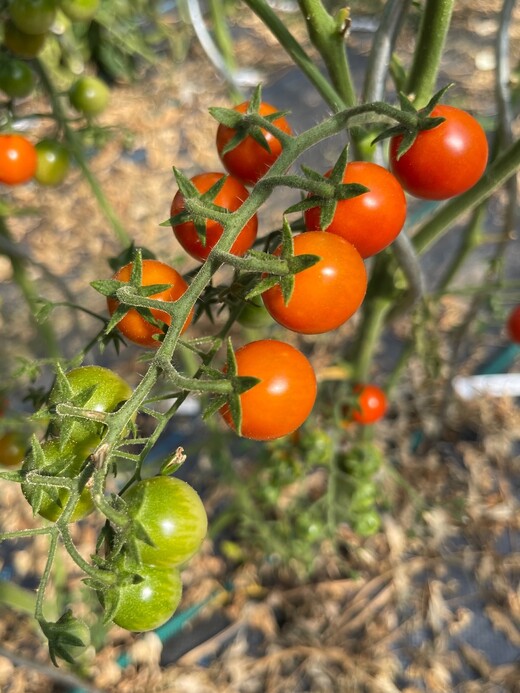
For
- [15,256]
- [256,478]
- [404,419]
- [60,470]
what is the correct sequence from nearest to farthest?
[60,470], [15,256], [256,478], [404,419]

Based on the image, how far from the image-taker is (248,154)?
607 millimetres


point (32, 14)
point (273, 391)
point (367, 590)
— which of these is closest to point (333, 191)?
point (273, 391)

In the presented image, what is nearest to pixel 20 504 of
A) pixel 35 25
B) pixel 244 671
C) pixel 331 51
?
pixel 244 671

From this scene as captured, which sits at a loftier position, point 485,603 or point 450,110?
point 450,110

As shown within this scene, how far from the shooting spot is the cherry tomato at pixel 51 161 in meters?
1.13

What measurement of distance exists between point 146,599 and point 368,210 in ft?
1.34

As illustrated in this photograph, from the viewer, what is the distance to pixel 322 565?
5.33ft

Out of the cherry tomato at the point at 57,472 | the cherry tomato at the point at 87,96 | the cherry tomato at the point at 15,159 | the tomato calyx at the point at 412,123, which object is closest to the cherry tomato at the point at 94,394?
the cherry tomato at the point at 57,472

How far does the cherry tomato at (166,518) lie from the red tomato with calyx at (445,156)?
0.38m

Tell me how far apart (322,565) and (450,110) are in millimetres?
1376

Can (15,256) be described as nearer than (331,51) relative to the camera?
No

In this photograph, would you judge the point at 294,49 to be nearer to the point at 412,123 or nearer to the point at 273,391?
the point at 412,123

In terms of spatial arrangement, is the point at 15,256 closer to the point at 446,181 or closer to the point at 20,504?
the point at 446,181

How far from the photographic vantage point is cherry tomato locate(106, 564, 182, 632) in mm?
490
